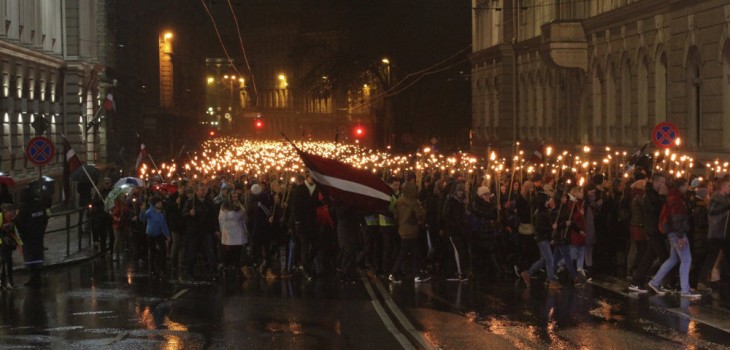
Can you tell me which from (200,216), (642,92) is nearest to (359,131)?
(642,92)

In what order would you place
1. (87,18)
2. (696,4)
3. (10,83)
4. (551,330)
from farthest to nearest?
(87,18) < (10,83) < (696,4) < (551,330)

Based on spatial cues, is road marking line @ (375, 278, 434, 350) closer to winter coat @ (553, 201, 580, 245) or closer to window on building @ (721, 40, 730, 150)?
winter coat @ (553, 201, 580, 245)

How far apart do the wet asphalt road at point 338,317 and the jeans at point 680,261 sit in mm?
401

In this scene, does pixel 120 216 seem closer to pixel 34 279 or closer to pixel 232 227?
pixel 232 227

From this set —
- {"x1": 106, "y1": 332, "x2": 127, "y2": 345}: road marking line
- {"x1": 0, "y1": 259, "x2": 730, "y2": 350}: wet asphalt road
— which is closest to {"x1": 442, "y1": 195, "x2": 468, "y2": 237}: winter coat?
{"x1": 0, "y1": 259, "x2": 730, "y2": 350}: wet asphalt road

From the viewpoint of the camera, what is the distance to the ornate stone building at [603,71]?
3284cm

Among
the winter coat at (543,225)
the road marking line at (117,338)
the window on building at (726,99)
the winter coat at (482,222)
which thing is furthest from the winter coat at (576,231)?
the window on building at (726,99)

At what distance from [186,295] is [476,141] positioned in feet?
159

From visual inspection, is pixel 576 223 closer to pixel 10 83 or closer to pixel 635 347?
pixel 635 347

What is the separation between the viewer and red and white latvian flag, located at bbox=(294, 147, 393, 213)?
68.6 feet

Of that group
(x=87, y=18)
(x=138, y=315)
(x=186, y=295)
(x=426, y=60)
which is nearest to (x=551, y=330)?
(x=138, y=315)

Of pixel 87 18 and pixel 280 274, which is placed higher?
pixel 87 18

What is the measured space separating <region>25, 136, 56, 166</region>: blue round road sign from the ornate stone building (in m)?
14.4

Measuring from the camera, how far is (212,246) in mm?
24016
